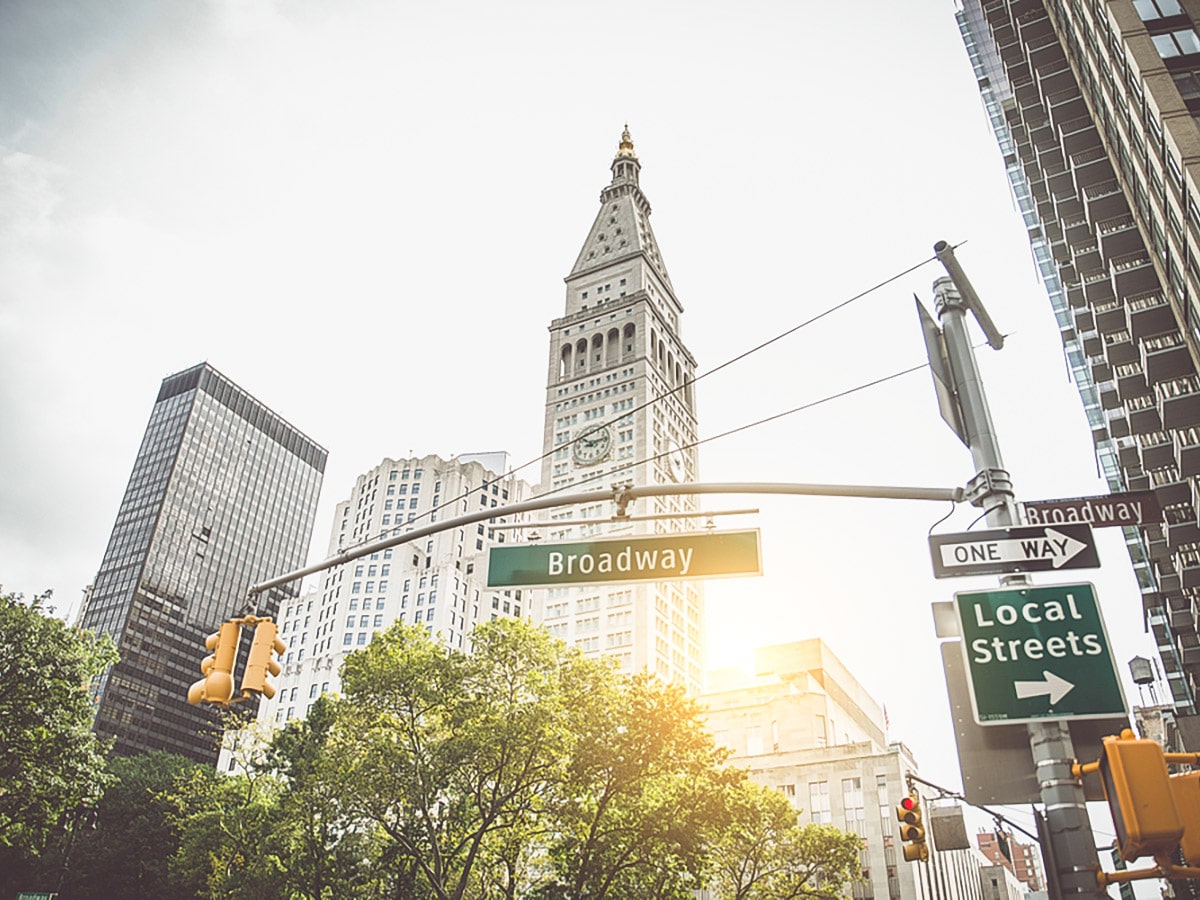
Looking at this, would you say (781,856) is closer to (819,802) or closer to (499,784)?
(499,784)

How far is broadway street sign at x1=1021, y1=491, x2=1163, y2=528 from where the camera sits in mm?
9125

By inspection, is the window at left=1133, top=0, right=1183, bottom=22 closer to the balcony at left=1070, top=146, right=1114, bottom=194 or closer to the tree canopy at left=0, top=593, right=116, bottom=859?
the balcony at left=1070, top=146, right=1114, bottom=194

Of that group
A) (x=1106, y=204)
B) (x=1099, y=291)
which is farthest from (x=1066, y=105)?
(x=1099, y=291)

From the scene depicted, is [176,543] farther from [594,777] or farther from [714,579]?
[714,579]

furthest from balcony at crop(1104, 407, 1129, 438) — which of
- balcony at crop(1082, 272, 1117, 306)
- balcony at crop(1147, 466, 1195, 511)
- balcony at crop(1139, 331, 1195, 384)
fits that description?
balcony at crop(1139, 331, 1195, 384)

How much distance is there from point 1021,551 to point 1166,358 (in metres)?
25.5

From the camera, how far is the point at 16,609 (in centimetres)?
2934

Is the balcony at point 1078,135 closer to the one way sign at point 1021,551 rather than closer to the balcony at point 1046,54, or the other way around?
the balcony at point 1046,54

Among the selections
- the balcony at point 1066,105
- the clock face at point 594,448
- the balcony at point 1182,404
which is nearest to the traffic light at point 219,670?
the balcony at point 1182,404

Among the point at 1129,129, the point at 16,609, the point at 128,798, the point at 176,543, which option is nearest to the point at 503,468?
the point at 176,543

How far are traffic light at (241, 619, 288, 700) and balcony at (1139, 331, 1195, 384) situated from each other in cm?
2847

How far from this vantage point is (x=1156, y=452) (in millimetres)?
31172

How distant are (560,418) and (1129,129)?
3194 inches

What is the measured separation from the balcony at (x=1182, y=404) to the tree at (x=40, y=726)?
39.9 metres
